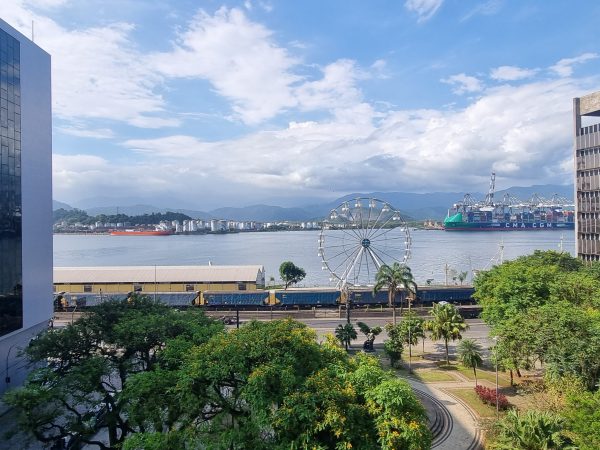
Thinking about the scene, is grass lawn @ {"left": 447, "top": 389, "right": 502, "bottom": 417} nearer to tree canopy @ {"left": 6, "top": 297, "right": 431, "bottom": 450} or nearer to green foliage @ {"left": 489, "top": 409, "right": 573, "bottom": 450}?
green foliage @ {"left": 489, "top": 409, "right": 573, "bottom": 450}

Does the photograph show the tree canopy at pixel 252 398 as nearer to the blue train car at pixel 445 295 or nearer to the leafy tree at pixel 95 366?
the leafy tree at pixel 95 366

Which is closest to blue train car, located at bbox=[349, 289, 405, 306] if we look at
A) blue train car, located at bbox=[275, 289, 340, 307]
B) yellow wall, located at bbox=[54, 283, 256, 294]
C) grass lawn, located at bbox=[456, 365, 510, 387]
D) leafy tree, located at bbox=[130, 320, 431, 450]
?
blue train car, located at bbox=[275, 289, 340, 307]

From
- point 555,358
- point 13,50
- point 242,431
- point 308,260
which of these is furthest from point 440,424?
point 308,260

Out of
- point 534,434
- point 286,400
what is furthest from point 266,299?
point 286,400

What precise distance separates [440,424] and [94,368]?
1750 cm

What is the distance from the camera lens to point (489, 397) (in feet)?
80.4

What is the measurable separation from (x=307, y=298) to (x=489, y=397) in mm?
30205

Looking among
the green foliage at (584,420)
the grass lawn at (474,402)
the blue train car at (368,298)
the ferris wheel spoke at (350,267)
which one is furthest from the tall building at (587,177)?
the green foliage at (584,420)

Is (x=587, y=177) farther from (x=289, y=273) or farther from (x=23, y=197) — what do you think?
(x=23, y=197)

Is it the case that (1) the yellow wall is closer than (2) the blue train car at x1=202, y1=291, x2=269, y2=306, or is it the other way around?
(2) the blue train car at x1=202, y1=291, x2=269, y2=306

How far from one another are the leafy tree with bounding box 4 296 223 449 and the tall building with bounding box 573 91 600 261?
53801 millimetres

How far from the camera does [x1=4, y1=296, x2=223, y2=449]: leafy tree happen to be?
54.3 ft

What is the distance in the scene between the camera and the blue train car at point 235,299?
52.7 m

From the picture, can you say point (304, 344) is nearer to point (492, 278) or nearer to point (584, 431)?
point (584, 431)
